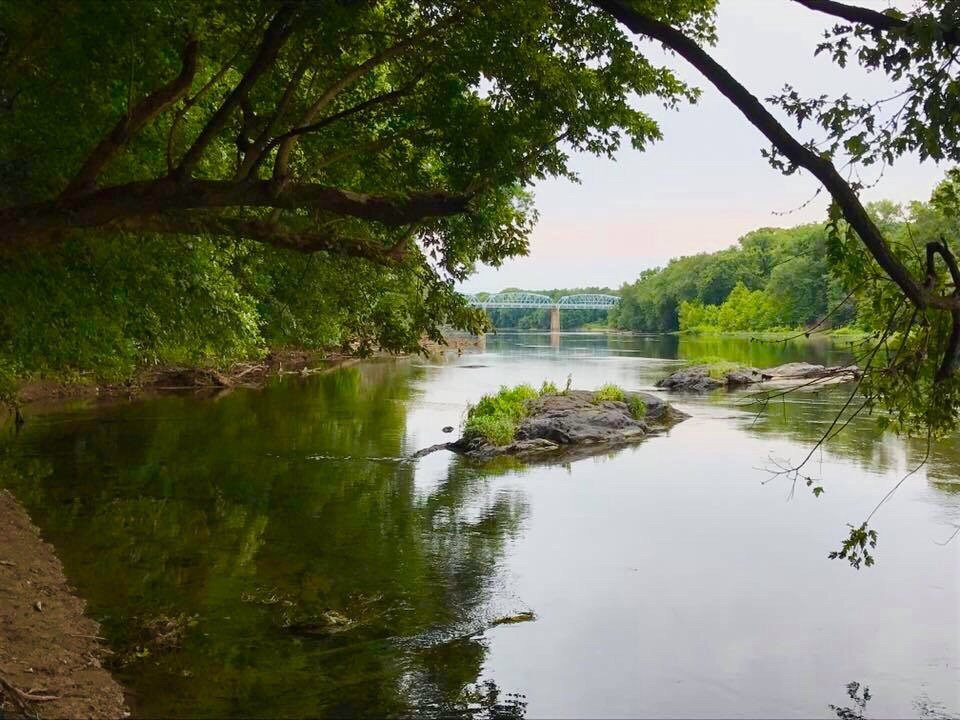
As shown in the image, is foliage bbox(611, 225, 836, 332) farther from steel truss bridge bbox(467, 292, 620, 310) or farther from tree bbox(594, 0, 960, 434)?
tree bbox(594, 0, 960, 434)

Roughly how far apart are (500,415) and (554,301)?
157 meters

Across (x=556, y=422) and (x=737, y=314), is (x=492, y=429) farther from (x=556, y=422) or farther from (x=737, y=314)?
(x=737, y=314)

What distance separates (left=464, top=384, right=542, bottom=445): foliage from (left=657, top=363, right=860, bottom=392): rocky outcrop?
13483 mm

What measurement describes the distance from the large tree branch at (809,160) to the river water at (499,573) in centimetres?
552

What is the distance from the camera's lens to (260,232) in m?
9.34

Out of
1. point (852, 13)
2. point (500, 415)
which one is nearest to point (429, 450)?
point (500, 415)

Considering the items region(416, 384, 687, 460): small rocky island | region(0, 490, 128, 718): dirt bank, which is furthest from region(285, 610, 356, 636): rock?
region(416, 384, 687, 460): small rocky island

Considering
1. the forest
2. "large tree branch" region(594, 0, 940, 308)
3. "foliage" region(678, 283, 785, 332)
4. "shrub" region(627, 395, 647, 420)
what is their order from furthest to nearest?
Answer: 1. "foliage" region(678, 283, 785, 332)
2. the forest
3. "shrub" region(627, 395, 647, 420)
4. "large tree branch" region(594, 0, 940, 308)

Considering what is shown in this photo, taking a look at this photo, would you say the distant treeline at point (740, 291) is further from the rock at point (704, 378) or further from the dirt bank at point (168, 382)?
the dirt bank at point (168, 382)

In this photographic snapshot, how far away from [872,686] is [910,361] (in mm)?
5044

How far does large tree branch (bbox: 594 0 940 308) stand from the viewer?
5602 millimetres

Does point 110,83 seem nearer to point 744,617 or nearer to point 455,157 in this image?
point 455,157

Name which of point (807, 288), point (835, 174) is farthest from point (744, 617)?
point (807, 288)

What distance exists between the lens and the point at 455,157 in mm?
10047
